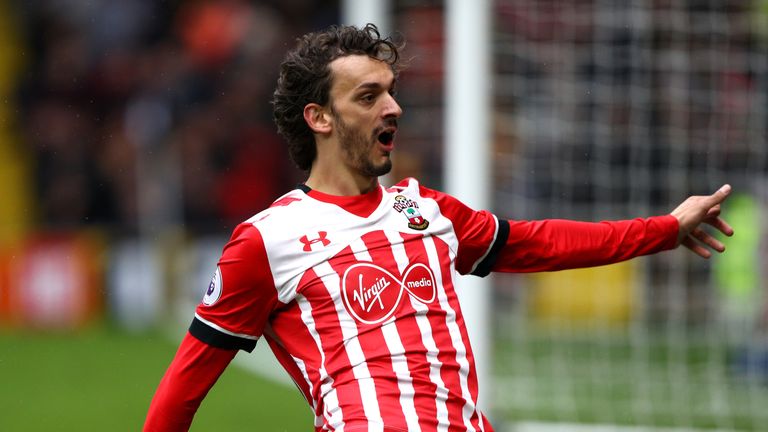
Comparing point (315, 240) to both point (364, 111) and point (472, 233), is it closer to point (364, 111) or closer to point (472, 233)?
point (364, 111)

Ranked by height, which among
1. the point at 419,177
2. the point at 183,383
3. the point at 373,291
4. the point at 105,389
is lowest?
the point at 105,389

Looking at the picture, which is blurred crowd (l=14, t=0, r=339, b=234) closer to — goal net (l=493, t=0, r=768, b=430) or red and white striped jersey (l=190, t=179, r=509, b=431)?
goal net (l=493, t=0, r=768, b=430)

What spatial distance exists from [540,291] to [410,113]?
214cm

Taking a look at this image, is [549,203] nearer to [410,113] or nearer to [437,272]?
[410,113]

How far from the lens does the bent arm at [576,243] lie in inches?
166

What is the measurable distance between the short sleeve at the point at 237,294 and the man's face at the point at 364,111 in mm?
429

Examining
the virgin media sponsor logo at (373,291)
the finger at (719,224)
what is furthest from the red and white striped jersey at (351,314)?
the finger at (719,224)

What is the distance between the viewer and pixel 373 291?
3.78 meters

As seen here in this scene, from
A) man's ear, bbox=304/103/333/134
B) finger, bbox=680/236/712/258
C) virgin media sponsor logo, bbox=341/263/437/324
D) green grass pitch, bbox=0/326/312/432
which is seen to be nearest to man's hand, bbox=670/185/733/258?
finger, bbox=680/236/712/258

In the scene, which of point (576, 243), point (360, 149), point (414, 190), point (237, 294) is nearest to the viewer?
point (237, 294)

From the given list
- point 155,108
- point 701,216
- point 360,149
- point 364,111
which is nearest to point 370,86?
point 364,111

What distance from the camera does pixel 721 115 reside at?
31.2 ft

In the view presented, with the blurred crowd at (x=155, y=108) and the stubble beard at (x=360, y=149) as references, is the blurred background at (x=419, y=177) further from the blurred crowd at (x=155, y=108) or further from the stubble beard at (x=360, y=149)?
the stubble beard at (x=360, y=149)

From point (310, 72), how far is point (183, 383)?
1022mm
